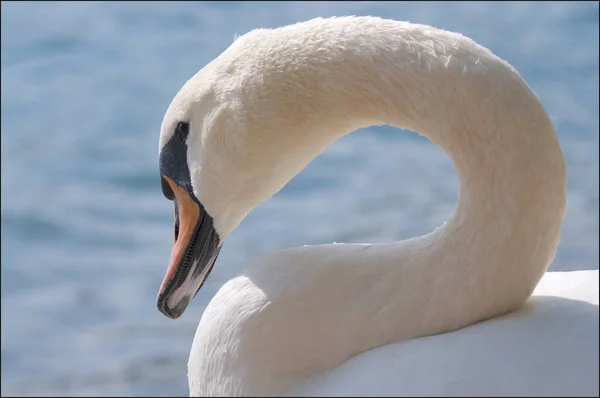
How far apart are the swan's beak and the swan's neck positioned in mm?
131

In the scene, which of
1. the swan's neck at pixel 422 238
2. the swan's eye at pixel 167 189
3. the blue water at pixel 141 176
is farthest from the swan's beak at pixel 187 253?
the blue water at pixel 141 176

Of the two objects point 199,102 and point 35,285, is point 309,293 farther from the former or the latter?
point 35,285

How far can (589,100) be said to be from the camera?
Answer: 7.18 meters

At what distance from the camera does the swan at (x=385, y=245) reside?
176 cm

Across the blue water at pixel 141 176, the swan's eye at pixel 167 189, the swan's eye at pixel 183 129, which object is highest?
the swan's eye at pixel 183 129

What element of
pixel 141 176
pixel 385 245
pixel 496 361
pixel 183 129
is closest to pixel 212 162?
pixel 183 129

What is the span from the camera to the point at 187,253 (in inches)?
84.2

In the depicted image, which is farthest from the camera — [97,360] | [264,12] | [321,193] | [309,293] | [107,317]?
[264,12]

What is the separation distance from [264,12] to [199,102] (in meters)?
6.85

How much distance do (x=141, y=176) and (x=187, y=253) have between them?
4.46 meters

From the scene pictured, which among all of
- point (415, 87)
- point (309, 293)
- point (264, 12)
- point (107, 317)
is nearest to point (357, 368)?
point (309, 293)

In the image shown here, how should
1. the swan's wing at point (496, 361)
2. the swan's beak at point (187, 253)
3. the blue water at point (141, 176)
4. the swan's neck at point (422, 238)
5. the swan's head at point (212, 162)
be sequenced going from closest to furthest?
the swan's wing at point (496, 361), the swan's neck at point (422, 238), the swan's head at point (212, 162), the swan's beak at point (187, 253), the blue water at point (141, 176)

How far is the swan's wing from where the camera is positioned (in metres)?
1.68

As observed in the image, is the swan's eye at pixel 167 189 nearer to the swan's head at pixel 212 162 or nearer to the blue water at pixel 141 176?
the swan's head at pixel 212 162
